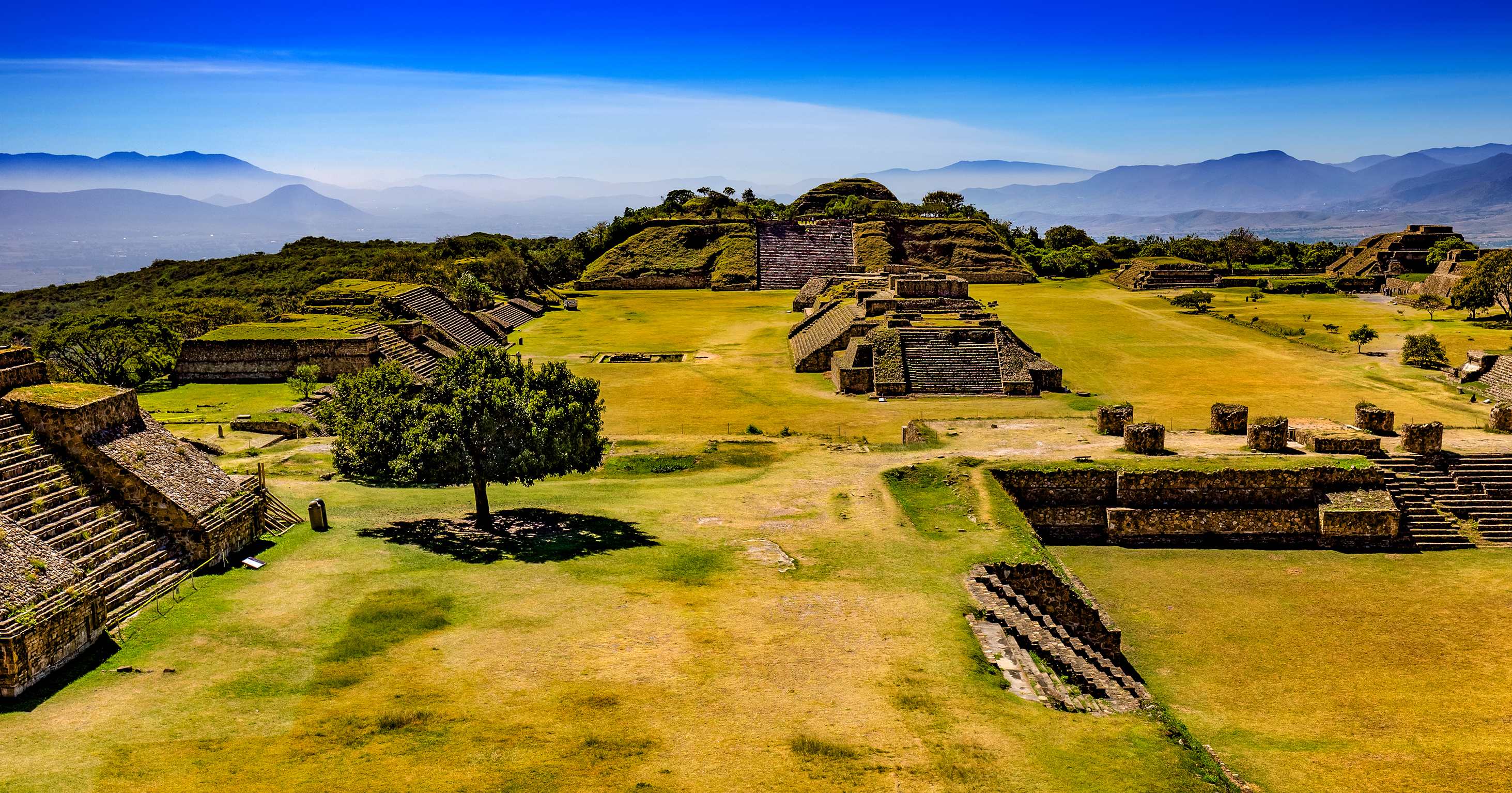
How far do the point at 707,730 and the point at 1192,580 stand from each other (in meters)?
16.2

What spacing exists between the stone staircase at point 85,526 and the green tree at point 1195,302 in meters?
75.9

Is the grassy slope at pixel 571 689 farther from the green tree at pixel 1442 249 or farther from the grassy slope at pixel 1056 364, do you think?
the green tree at pixel 1442 249

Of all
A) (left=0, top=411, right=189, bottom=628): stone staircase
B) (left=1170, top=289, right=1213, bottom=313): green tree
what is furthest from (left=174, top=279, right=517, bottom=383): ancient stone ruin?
(left=1170, top=289, right=1213, bottom=313): green tree

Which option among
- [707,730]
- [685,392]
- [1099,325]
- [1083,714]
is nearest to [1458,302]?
[1099,325]

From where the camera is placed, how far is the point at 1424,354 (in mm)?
53969

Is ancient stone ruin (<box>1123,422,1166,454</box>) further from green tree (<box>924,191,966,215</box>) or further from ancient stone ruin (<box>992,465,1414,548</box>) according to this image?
green tree (<box>924,191,966,215</box>)

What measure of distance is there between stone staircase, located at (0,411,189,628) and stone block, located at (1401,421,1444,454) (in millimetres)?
33228

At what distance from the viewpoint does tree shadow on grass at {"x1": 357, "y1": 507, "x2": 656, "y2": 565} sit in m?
23.7

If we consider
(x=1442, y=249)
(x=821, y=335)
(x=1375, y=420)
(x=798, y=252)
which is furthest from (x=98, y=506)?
(x=1442, y=249)

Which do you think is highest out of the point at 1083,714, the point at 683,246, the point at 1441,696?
the point at 683,246

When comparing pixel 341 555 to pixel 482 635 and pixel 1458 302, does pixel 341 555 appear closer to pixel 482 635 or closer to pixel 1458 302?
pixel 482 635

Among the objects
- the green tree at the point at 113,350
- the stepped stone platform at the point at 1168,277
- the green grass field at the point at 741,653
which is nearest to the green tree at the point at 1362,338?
the green grass field at the point at 741,653

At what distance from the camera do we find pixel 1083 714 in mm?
16859

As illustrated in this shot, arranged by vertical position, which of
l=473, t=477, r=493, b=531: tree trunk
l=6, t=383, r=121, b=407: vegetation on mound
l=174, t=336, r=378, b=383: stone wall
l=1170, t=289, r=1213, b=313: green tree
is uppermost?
l=6, t=383, r=121, b=407: vegetation on mound
